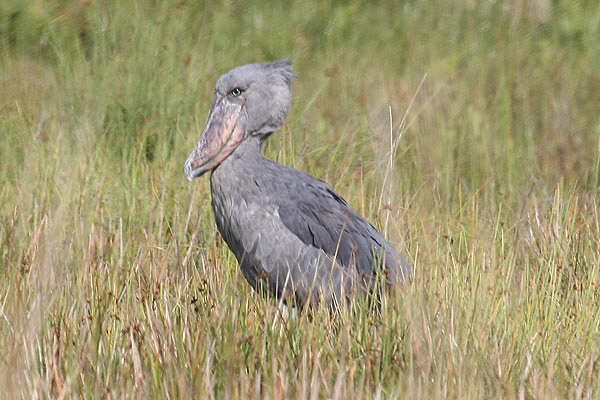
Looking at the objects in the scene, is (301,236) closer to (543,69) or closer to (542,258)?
(542,258)

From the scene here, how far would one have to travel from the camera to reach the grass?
273cm

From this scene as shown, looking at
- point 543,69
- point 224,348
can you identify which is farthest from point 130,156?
point 543,69

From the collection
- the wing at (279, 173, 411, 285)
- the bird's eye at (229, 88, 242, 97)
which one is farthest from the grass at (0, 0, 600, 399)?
the bird's eye at (229, 88, 242, 97)

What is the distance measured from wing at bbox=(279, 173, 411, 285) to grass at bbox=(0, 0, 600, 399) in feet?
0.52

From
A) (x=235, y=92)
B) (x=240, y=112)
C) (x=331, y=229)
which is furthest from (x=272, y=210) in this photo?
(x=235, y=92)

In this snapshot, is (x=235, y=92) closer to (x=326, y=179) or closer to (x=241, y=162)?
(x=241, y=162)

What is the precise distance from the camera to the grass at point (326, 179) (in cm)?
273

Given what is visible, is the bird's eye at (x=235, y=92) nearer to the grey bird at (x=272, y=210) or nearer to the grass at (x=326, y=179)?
the grey bird at (x=272, y=210)

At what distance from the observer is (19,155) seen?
5.01m

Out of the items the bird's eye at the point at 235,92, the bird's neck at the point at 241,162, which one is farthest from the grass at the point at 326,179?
the bird's eye at the point at 235,92

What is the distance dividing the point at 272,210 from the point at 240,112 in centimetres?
49

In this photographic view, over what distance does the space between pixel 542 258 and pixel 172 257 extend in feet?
5.17

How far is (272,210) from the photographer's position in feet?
12.0

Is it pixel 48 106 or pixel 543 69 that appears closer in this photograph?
pixel 48 106
